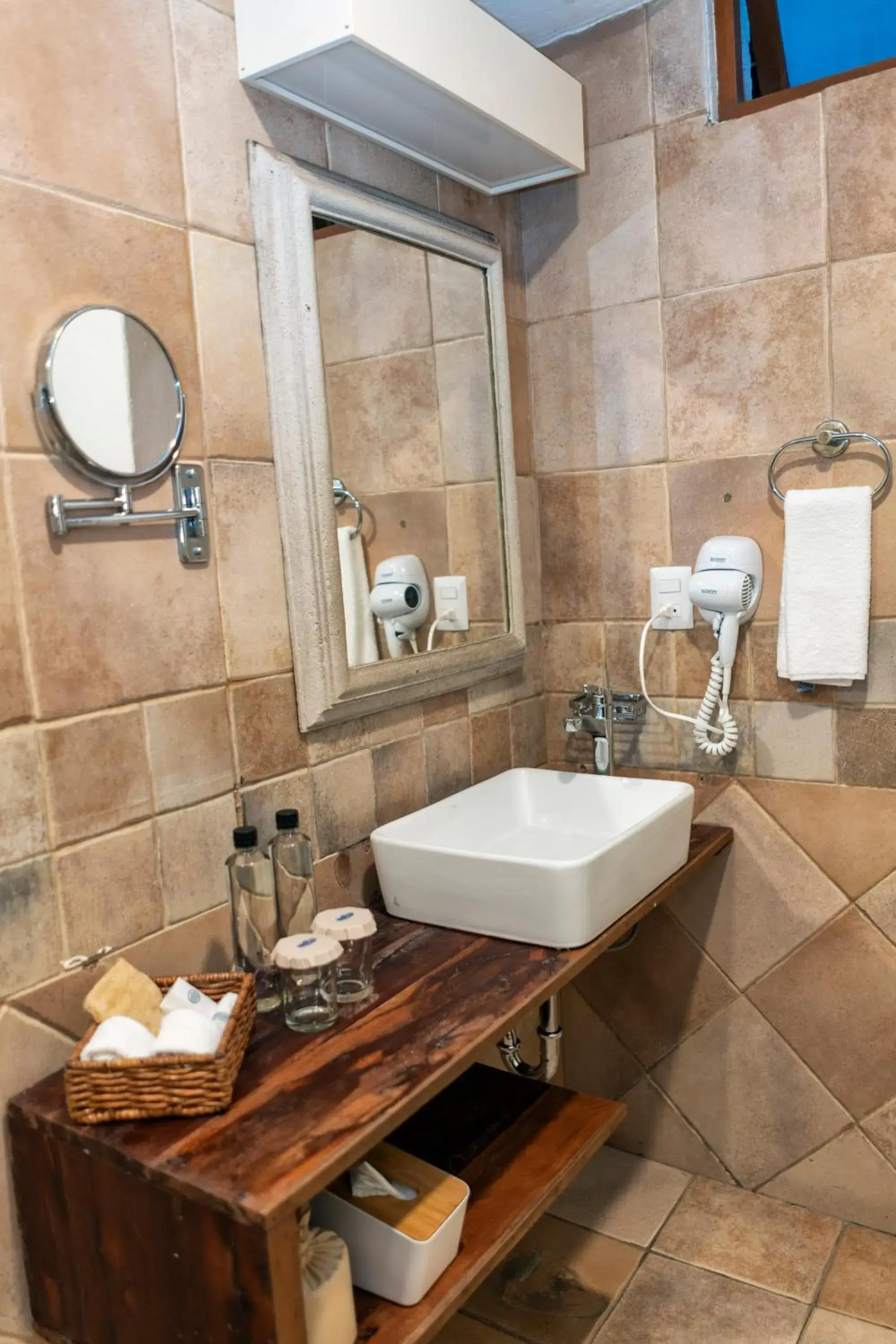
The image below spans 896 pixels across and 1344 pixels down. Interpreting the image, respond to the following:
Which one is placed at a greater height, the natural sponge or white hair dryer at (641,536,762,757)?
white hair dryer at (641,536,762,757)

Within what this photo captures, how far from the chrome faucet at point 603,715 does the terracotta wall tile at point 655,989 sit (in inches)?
13.8

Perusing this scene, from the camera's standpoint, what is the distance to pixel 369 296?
1617mm

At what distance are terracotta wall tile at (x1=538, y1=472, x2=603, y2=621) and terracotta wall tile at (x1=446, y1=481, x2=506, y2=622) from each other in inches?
6.6

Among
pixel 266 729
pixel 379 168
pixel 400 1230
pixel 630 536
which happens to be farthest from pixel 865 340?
pixel 400 1230

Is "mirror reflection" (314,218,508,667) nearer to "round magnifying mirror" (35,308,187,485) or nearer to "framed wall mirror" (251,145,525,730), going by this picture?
"framed wall mirror" (251,145,525,730)

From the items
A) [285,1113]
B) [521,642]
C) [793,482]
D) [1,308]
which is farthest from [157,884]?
[793,482]

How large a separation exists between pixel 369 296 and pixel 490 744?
33.3 inches

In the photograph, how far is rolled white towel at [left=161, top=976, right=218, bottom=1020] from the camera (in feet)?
3.78

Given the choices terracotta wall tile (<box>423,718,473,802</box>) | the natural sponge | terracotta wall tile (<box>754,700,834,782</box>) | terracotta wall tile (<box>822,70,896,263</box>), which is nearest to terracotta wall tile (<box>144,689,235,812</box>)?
the natural sponge

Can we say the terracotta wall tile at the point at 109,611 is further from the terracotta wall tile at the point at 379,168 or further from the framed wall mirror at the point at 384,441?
the terracotta wall tile at the point at 379,168

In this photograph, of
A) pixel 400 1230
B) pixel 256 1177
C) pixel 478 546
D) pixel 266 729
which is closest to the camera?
pixel 256 1177

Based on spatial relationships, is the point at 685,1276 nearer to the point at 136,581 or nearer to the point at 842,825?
the point at 842,825

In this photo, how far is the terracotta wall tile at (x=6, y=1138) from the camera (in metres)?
1.12

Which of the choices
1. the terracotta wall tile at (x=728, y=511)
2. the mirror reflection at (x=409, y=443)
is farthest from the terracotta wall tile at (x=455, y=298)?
the terracotta wall tile at (x=728, y=511)
